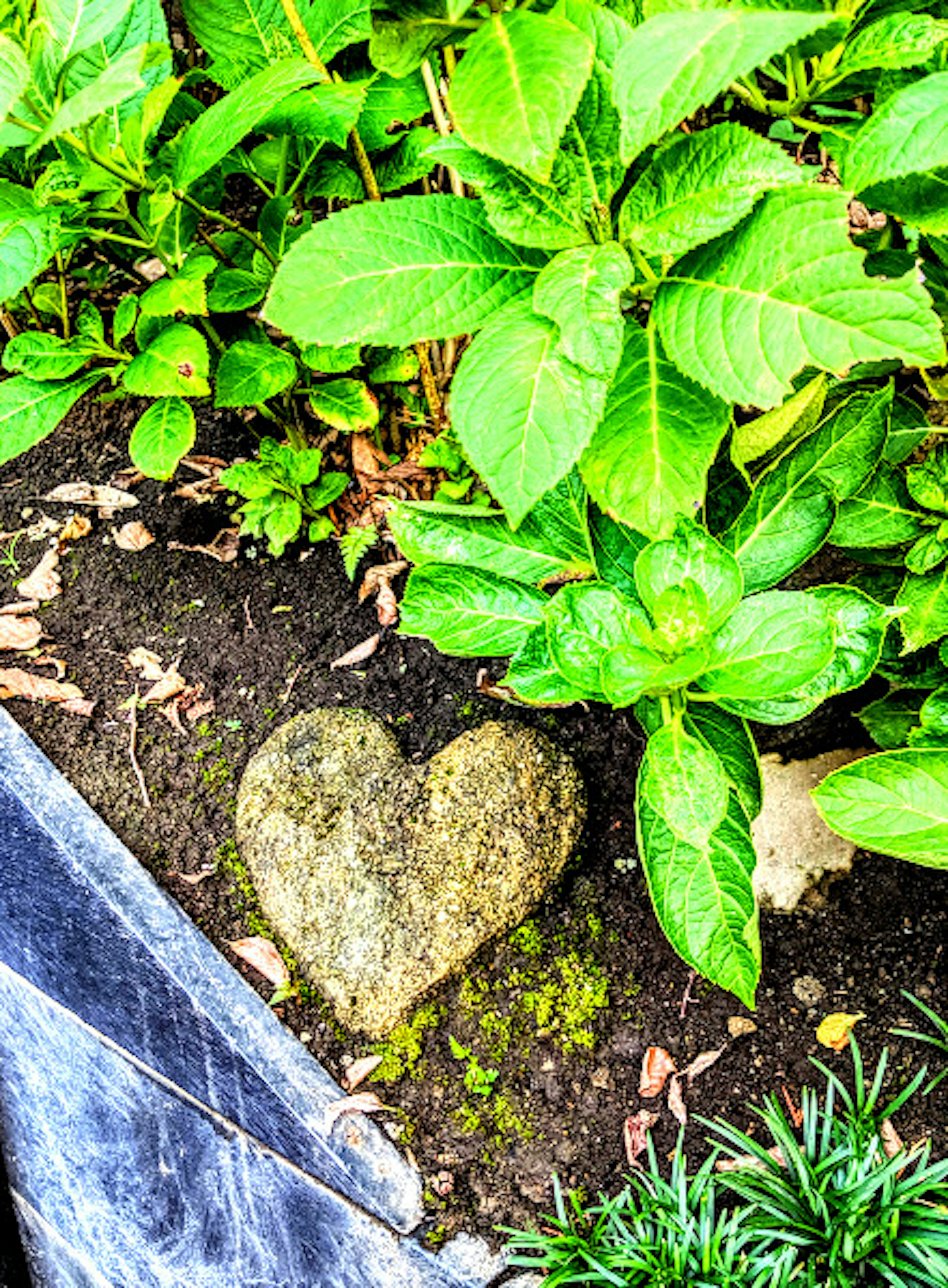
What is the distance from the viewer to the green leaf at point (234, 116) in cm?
163

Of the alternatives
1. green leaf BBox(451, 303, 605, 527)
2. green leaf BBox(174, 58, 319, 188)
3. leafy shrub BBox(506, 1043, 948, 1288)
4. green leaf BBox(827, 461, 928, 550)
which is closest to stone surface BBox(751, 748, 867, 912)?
leafy shrub BBox(506, 1043, 948, 1288)

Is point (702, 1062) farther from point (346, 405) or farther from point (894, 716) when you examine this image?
point (346, 405)

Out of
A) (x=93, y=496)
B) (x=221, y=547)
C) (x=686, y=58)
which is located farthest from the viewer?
(x=93, y=496)

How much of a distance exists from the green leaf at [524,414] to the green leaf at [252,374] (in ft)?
2.91

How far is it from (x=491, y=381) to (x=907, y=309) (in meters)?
0.49

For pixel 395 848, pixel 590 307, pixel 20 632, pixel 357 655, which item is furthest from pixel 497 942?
pixel 20 632

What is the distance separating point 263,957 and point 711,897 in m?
1.02

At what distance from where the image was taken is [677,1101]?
2.04m

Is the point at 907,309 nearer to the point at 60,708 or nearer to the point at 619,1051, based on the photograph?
the point at 619,1051

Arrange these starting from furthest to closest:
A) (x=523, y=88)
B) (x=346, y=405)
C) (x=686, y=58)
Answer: (x=346, y=405) → (x=523, y=88) → (x=686, y=58)

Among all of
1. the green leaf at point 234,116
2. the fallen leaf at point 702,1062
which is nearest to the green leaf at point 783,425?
the green leaf at point 234,116

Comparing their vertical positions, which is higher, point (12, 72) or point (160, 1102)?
point (12, 72)

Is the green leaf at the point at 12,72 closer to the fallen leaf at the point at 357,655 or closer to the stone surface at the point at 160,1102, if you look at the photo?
the fallen leaf at the point at 357,655

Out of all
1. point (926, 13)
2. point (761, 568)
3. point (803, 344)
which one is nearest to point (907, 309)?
point (803, 344)
